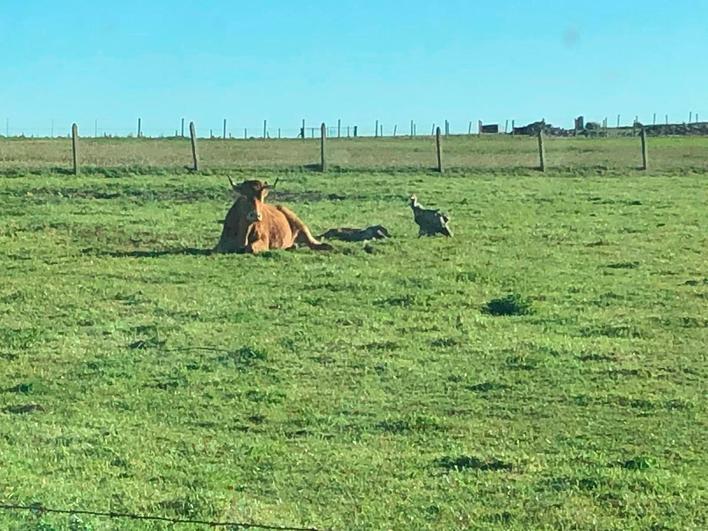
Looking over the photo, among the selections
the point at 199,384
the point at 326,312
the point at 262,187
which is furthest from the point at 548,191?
the point at 199,384

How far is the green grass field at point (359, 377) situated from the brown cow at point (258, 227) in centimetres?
51

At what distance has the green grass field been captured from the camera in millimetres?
7020

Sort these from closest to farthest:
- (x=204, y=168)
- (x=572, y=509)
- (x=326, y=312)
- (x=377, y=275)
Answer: (x=572, y=509), (x=326, y=312), (x=377, y=275), (x=204, y=168)

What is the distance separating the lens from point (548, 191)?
94.6 feet

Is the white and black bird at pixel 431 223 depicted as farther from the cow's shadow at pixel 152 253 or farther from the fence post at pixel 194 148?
the fence post at pixel 194 148

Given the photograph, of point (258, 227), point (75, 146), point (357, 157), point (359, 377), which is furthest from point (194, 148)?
point (359, 377)

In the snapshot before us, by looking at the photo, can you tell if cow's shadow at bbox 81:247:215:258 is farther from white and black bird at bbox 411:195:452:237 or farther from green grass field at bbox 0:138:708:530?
white and black bird at bbox 411:195:452:237

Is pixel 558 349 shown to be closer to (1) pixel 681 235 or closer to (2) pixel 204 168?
(1) pixel 681 235

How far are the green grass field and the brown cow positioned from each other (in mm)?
512

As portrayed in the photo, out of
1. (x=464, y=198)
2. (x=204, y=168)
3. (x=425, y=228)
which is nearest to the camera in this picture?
(x=425, y=228)

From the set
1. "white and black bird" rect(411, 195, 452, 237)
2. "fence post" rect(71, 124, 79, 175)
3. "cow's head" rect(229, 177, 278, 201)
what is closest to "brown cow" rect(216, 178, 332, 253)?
"cow's head" rect(229, 177, 278, 201)

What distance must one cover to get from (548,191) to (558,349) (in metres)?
18.0

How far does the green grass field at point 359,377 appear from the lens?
7.02 meters

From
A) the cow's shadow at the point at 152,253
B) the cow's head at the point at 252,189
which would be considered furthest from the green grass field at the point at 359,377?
the cow's head at the point at 252,189
